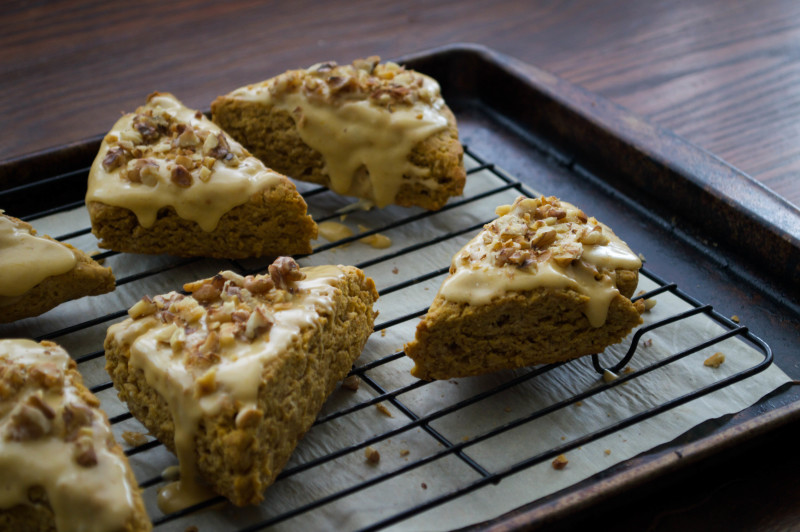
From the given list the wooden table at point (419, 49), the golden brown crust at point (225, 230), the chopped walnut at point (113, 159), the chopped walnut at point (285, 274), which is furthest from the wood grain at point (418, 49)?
the chopped walnut at point (285, 274)

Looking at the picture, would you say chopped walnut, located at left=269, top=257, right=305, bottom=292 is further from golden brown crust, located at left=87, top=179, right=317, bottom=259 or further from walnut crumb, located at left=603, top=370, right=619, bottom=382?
Result: walnut crumb, located at left=603, top=370, right=619, bottom=382

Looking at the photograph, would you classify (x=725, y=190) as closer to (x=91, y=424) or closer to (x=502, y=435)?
(x=502, y=435)

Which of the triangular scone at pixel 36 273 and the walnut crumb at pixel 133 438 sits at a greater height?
the triangular scone at pixel 36 273

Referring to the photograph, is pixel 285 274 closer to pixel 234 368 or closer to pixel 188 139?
pixel 234 368

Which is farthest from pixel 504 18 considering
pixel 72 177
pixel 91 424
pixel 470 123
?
pixel 91 424

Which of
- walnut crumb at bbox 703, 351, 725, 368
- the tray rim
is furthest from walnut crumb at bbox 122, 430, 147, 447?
the tray rim

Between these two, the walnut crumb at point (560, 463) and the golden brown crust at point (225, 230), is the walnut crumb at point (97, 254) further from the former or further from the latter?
the walnut crumb at point (560, 463)

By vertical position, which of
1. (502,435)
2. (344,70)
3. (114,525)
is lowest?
(502,435)

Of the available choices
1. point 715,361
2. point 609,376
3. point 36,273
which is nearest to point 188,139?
point 36,273
